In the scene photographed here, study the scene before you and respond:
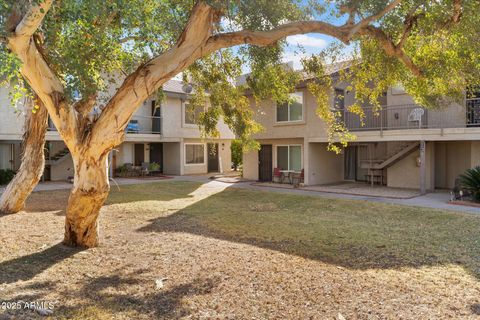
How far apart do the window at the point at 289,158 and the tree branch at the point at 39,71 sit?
50.7 feet

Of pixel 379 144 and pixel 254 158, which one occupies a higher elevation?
pixel 379 144

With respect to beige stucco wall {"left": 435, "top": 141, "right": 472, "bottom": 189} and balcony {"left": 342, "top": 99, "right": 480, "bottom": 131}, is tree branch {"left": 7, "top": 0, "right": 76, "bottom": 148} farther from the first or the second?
beige stucco wall {"left": 435, "top": 141, "right": 472, "bottom": 189}

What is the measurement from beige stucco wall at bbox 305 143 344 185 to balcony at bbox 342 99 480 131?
2077 mm

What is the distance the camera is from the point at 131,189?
18.8 m

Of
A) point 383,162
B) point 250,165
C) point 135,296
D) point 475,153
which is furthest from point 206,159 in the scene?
point 135,296

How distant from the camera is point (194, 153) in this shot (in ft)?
94.2

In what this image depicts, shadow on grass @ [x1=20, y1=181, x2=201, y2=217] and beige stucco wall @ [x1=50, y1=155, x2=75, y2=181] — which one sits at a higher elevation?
beige stucco wall @ [x1=50, y1=155, x2=75, y2=181]

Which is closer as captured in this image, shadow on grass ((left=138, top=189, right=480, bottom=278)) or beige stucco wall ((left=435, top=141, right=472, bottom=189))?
shadow on grass ((left=138, top=189, right=480, bottom=278))

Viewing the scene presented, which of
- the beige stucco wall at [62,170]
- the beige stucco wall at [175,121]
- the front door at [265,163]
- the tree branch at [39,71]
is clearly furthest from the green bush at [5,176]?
the tree branch at [39,71]

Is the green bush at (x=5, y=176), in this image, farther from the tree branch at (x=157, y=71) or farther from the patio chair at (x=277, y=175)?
the tree branch at (x=157, y=71)

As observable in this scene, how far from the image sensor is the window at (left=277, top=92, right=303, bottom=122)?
66.4ft

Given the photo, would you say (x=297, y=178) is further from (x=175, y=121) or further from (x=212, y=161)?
(x=212, y=161)

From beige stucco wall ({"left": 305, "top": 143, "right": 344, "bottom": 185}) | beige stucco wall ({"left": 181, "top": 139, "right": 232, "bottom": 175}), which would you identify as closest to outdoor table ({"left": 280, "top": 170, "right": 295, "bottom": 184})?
beige stucco wall ({"left": 305, "top": 143, "right": 344, "bottom": 185})

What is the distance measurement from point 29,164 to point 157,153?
56.7 feet
